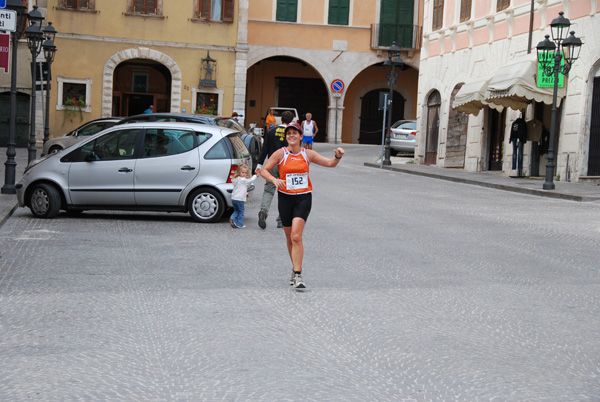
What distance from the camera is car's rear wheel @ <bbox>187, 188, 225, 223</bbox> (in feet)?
46.0

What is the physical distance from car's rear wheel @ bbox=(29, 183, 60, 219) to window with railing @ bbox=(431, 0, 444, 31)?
24.7 metres

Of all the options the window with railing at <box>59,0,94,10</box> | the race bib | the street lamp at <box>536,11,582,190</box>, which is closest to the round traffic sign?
the window with railing at <box>59,0,94,10</box>

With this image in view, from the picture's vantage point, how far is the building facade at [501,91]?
25.2 metres

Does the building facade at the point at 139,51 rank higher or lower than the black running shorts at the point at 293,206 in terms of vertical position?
Result: higher

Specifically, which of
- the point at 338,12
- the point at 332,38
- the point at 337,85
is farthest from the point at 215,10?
the point at 337,85

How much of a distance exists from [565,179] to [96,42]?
901 inches

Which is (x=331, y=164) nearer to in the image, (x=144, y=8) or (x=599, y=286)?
(x=599, y=286)

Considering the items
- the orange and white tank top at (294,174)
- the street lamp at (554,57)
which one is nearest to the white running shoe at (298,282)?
the orange and white tank top at (294,174)

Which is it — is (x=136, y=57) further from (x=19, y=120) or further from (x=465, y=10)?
(x=465, y=10)

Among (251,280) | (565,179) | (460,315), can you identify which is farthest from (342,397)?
(565,179)

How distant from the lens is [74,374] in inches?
217

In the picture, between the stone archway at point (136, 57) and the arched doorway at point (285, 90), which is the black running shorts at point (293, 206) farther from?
the arched doorway at point (285, 90)

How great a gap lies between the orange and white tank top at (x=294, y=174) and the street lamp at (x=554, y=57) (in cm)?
1446

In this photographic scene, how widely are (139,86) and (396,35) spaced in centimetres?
1332
